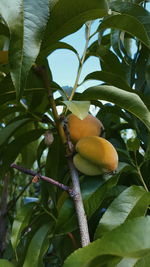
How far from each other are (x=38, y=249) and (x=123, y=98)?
309 mm

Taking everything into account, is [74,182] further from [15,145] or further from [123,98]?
[15,145]

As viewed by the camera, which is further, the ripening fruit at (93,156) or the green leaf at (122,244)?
the ripening fruit at (93,156)

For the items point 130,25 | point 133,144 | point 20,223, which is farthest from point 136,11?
point 20,223

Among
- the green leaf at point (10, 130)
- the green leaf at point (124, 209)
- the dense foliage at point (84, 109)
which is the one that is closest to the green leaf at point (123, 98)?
the dense foliage at point (84, 109)

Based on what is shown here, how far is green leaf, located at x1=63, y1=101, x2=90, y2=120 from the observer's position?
1.64 feet

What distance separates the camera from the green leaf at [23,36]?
0.44m

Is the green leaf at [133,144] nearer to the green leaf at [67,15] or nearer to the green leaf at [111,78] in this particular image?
the green leaf at [111,78]

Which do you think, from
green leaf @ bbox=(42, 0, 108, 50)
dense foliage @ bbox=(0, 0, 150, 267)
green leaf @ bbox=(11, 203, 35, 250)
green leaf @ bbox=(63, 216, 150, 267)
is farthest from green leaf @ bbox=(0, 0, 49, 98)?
green leaf @ bbox=(11, 203, 35, 250)

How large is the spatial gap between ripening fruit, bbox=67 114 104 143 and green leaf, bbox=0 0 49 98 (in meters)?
0.19

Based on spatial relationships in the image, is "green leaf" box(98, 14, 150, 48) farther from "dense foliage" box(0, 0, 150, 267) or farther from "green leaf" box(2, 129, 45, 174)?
"green leaf" box(2, 129, 45, 174)

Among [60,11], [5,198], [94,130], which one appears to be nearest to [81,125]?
[94,130]

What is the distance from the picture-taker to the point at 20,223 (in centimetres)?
70

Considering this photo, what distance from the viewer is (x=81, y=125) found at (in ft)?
2.07

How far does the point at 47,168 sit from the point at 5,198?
0.45m
